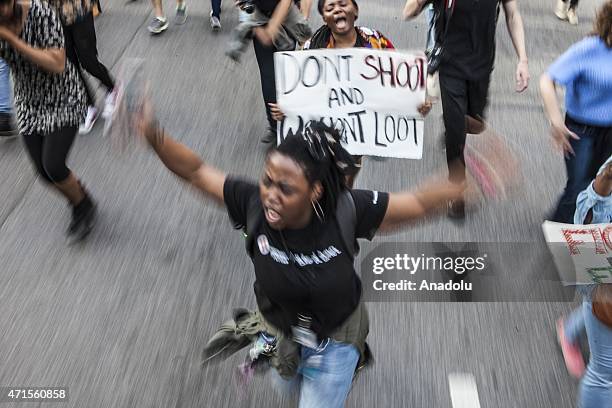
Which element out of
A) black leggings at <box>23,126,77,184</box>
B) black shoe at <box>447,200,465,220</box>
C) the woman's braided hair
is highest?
the woman's braided hair

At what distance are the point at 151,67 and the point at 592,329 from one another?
5.08 m

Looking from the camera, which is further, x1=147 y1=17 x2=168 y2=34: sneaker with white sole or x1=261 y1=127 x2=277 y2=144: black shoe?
x1=147 y1=17 x2=168 y2=34: sneaker with white sole

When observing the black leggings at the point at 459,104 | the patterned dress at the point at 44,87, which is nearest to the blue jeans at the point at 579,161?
the black leggings at the point at 459,104

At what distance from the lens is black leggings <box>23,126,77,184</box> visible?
3695 mm

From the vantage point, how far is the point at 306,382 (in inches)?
98.2

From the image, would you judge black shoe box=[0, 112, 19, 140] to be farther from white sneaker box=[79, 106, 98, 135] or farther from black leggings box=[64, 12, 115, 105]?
black leggings box=[64, 12, 115, 105]

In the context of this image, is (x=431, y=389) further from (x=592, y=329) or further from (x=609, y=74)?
(x=609, y=74)

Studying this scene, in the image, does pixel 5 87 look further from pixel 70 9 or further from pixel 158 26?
pixel 158 26

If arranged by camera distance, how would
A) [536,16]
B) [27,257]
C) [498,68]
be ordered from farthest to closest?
[536,16]
[498,68]
[27,257]

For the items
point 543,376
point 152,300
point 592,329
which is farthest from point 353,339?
point 152,300

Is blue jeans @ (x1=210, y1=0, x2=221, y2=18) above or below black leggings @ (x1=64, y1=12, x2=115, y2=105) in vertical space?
below

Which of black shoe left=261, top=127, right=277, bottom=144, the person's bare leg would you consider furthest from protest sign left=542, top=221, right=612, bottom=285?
the person's bare leg

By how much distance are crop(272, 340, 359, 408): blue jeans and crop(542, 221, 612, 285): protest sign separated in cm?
112

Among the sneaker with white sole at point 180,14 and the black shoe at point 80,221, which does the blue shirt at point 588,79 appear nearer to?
the black shoe at point 80,221
